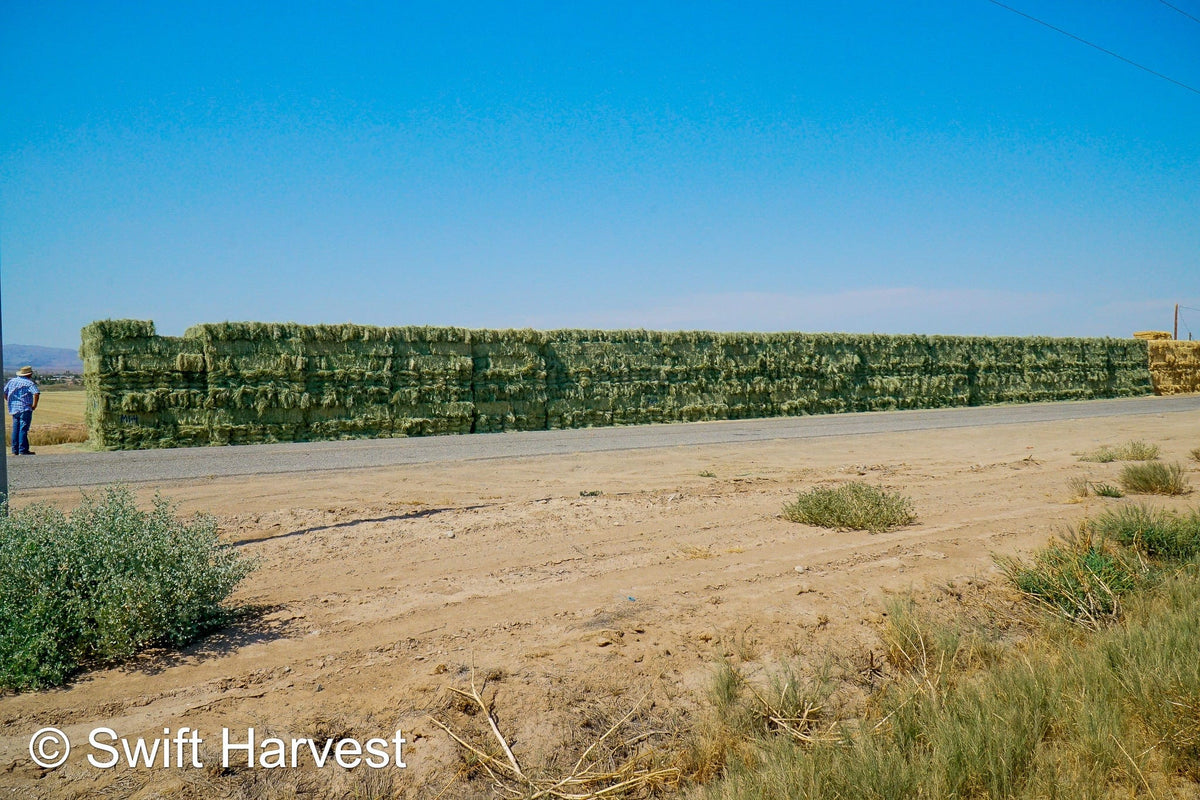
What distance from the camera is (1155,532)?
236 inches

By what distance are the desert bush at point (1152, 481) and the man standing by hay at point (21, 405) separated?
56.4ft

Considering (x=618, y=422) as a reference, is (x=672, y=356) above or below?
above

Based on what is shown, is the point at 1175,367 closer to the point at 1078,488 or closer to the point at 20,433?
the point at 1078,488

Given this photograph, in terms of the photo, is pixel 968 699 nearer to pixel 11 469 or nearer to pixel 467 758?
pixel 467 758

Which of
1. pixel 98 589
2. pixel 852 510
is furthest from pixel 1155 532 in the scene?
pixel 98 589

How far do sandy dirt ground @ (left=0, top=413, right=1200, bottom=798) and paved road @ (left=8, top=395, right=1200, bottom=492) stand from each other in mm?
1572

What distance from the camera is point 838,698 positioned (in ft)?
12.8

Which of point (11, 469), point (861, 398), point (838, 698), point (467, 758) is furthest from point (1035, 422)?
point (11, 469)

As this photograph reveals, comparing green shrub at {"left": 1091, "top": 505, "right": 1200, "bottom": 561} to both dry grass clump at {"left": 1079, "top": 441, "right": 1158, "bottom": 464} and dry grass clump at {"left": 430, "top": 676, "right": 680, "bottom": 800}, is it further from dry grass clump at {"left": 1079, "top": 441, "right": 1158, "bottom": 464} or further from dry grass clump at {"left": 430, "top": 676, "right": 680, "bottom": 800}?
Result: dry grass clump at {"left": 1079, "top": 441, "right": 1158, "bottom": 464}

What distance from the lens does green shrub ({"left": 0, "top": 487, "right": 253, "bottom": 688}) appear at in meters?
3.65

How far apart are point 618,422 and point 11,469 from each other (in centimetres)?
1411

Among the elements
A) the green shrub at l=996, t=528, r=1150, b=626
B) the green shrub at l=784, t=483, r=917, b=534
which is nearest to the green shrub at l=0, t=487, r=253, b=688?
the green shrub at l=784, t=483, r=917, b=534

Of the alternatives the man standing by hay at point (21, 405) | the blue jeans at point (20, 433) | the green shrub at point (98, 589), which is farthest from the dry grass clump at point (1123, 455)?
the blue jeans at point (20, 433)

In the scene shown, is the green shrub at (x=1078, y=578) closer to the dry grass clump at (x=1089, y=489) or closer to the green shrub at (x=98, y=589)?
the dry grass clump at (x=1089, y=489)
